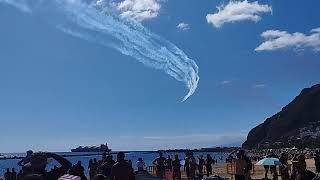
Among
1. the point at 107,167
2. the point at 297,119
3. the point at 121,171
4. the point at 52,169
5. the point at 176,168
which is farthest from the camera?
the point at 297,119

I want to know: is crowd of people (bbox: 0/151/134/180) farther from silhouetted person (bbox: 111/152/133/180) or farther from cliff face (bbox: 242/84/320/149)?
cliff face (bbox: 242/84/320/149)

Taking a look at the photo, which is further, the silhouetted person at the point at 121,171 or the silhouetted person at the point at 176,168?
the silhouetted person at the point at 176,168

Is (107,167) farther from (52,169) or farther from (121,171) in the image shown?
(52,169)

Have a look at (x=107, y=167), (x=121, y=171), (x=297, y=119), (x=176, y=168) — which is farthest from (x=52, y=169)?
(x=297, y=119)

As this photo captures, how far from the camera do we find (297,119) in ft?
519

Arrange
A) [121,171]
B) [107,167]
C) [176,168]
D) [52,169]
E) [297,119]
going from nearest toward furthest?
[52,169]
[121,171]
[107,167]
[176,168]
[297,119]

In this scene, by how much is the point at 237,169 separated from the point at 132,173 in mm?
7298

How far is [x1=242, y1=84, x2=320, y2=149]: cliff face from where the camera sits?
153625 millimetres

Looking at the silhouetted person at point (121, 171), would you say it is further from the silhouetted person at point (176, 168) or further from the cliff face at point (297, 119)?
the cliff face at point (297, 119)

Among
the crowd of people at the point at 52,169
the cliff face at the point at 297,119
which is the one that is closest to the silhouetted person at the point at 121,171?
the crowd of people at the point at 52,169

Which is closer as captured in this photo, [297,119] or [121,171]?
[121,171]

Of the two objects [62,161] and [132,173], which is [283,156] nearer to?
[132,173]

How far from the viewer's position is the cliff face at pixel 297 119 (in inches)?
6048

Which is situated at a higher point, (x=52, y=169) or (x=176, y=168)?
(x=176, y=168)
